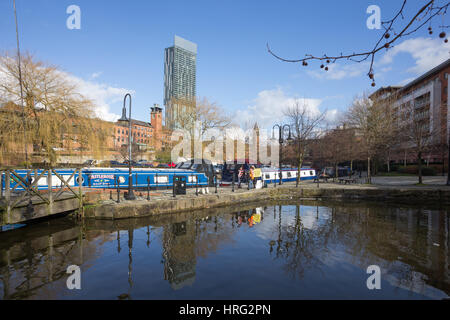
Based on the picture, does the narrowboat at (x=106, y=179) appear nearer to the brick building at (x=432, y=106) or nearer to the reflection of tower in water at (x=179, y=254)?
the reflection of tower in water at (x=179, y=254)

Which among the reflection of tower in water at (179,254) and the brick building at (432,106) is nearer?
the reflection of tower in water at (179,254)

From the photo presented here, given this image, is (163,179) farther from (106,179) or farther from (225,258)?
(225,258)

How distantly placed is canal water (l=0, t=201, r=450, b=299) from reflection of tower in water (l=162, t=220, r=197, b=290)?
0.03m

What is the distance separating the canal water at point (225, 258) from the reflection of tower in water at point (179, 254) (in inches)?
1.0

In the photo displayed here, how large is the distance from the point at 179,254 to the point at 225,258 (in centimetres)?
123

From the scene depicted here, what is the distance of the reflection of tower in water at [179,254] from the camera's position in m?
4.99

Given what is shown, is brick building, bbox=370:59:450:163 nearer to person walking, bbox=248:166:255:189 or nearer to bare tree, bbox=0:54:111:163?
person walking, bbox=248:166:255:189

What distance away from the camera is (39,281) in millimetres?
4707

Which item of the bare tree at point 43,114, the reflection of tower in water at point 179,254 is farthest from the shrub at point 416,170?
the bare tree at point 43,114

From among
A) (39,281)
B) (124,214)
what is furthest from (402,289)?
(124,214)

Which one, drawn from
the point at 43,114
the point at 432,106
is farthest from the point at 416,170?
the point at 43,114

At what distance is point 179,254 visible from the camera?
6363 mm
